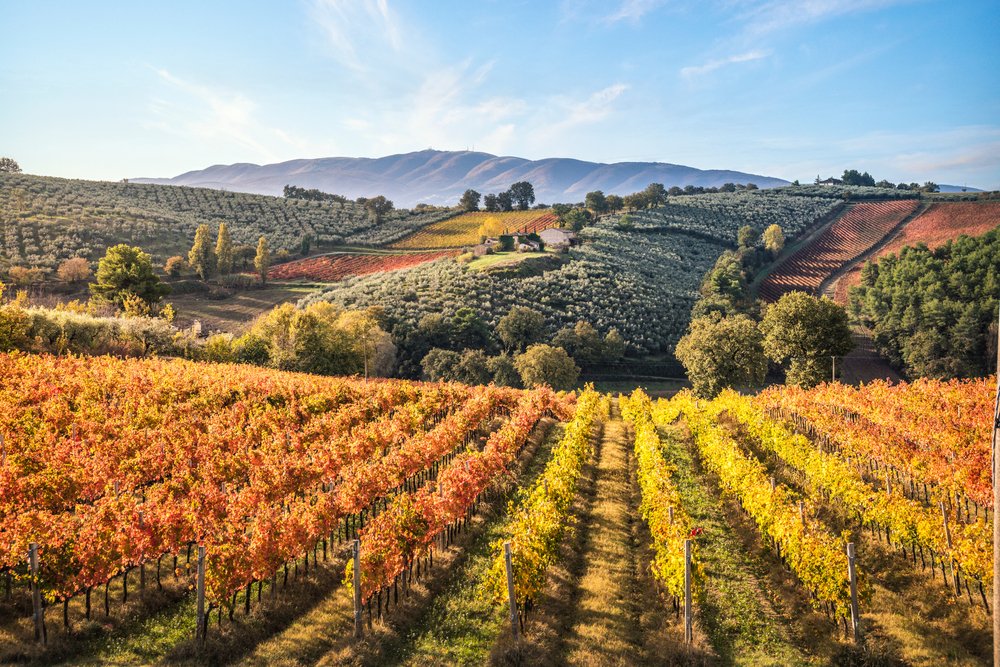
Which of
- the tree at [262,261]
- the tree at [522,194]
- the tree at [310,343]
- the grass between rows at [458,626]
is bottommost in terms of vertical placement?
the grass between rows at [458,626]

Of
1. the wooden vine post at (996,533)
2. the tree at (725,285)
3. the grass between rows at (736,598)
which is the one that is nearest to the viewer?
the wooden vine post at (996,533)

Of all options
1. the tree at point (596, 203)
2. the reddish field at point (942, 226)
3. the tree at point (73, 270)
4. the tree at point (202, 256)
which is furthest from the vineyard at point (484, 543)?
the tree at point (596, 203)

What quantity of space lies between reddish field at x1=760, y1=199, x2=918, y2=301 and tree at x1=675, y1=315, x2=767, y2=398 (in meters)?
48.8

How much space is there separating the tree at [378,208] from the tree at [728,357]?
9014 cm

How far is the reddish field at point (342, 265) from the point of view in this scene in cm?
8694

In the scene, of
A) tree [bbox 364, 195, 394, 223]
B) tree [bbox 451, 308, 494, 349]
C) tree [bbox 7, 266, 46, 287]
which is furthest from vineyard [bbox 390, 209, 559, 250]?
tree [bbox 7, 266, 46, 287]

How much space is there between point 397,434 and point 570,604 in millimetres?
12424

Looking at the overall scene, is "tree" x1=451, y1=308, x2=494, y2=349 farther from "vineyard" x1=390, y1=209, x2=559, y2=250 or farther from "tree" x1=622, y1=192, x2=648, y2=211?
"tree" x1=622, y1=192, x2=648, y2=211

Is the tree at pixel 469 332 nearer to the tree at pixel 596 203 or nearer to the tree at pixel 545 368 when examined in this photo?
the tree at pixel 545 368

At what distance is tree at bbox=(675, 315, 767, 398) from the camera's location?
4562 cm

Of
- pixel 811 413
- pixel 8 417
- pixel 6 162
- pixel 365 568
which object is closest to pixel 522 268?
pixel 811 413

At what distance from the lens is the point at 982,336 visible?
61125 mm

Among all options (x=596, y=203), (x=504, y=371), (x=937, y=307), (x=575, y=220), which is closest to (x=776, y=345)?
(x=504, y=371)

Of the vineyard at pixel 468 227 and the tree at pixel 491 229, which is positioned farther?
the tree at pixel 491 229
